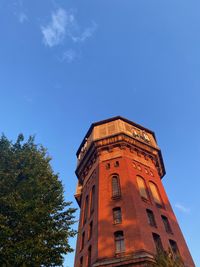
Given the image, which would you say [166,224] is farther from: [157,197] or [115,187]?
[115,187]

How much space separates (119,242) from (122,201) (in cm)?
410

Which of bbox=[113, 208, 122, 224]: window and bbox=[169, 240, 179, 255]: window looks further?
bbox=[113, 208, 122, 224]: window

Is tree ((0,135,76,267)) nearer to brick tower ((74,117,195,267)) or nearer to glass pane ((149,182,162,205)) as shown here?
brick tower ((74,117,195,267))

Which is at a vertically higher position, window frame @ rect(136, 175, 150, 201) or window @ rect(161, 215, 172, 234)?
window frame @ rect(136, 175, 150, 201)

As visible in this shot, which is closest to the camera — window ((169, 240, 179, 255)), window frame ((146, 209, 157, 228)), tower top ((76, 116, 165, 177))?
window ((169, 240, 179, 255))

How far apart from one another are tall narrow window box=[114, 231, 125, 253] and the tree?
7541 millimetres

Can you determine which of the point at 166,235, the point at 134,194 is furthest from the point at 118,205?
the point at 166,235

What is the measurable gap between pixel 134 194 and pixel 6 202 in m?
14.3

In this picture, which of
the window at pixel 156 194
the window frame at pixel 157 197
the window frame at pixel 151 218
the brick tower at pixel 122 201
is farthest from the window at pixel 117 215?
the window at pixel 156 194

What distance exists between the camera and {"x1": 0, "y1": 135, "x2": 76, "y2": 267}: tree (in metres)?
10.5

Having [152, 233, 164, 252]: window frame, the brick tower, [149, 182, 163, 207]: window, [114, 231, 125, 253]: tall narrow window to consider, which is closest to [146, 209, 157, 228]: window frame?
the brick tower

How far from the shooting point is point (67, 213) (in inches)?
539

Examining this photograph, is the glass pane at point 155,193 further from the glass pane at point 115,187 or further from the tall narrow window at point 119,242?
the tall narrow window at point 119,242

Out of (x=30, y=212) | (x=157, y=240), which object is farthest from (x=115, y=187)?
(x=30, y=212)
